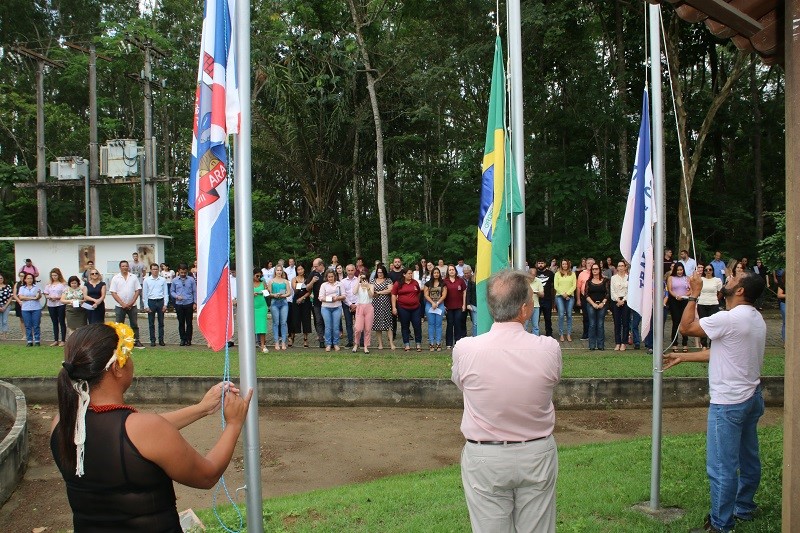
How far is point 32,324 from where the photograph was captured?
16688 mm

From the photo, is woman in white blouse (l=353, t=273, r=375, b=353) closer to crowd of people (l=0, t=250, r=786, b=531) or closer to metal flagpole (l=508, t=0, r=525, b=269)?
metal flagpole (l=508, t=0, r=525, b=269)

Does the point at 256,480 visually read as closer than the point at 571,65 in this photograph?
Yes

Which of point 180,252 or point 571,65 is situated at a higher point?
point 571,65

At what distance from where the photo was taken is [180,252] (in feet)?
110

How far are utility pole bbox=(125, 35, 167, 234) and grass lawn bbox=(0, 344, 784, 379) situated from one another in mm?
10573

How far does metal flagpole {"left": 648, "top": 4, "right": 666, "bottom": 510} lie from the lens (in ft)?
19.5

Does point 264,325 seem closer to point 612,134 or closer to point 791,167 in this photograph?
point 791,167

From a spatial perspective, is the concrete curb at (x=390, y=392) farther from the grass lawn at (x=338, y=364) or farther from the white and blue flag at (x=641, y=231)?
the white and blue flag at (x=641, y=231)

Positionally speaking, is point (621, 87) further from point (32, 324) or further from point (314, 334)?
point (32, 324)

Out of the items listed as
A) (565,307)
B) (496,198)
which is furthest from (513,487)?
(565,307)

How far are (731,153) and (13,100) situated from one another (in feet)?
115

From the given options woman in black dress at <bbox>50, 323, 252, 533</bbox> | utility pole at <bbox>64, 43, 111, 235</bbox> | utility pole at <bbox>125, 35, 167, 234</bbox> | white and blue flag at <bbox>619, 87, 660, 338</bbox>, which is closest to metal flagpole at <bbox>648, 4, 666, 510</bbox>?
white and blue flag at <bbox>619, 87, 660, 338</bbox>

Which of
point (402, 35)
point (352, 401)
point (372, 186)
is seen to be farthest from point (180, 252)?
point (352, 401)

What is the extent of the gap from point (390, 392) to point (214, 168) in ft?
26.2
